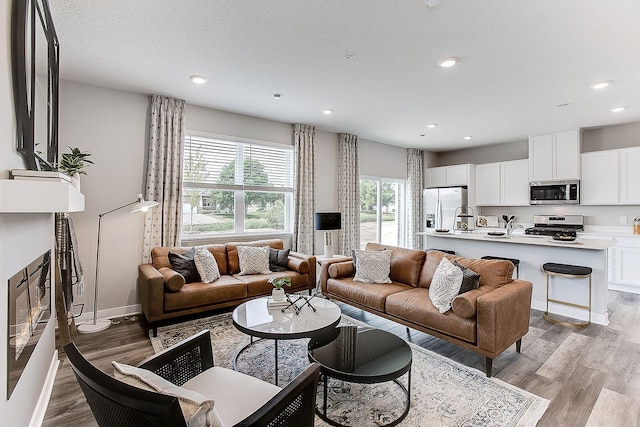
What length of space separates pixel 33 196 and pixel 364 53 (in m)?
2.66

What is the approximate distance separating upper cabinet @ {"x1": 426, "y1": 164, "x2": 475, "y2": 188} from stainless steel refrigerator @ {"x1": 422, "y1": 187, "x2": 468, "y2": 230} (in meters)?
0.24

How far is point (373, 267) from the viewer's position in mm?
3756

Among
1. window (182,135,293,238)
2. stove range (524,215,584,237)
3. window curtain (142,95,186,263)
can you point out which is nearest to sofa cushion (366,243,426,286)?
window (182,135,293,238)

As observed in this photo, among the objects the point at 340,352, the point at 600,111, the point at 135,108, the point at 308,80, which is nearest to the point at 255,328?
the point at 340,352

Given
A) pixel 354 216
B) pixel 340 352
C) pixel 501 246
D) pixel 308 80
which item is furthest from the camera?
pixel 354 216

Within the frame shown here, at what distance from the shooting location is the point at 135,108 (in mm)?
3914

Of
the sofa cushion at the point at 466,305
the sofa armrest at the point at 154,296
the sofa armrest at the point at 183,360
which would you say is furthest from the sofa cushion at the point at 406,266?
the sofa armrest at the point at 154,296

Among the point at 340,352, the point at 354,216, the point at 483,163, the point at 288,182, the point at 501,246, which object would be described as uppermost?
the point at 483,163

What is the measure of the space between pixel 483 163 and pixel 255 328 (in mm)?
6865

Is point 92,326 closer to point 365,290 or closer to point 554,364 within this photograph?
point 365,290

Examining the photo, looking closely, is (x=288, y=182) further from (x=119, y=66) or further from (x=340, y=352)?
(x=340, y=352)

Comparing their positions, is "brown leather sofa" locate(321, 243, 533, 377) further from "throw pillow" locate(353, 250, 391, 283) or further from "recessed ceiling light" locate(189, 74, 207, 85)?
"recessed ceiling light" locate(189, 74, 207, 85)

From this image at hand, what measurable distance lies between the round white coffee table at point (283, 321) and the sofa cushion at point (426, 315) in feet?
2.33

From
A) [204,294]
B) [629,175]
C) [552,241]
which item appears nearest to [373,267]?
[204,294]
